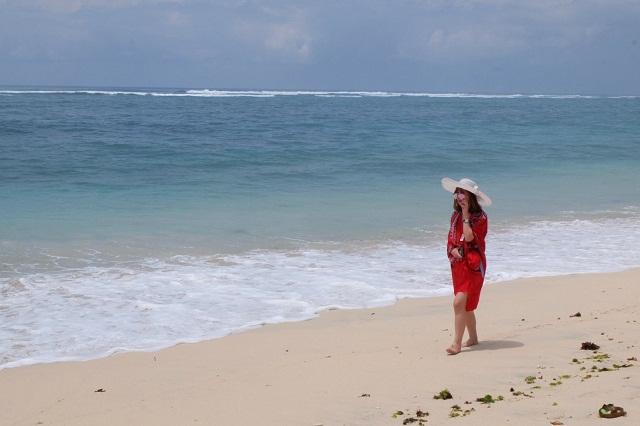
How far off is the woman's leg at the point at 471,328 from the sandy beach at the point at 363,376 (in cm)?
9

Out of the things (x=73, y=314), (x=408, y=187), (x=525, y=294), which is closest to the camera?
(x=73, y=314)

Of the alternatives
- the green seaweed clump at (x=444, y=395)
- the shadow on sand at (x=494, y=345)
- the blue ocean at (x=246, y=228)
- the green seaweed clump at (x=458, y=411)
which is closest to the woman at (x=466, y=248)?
the shadow on sand at (x=494, y=345)

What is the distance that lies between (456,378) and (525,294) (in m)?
3.28

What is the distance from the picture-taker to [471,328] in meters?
6.21

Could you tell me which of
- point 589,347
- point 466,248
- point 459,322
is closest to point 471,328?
point 459,322

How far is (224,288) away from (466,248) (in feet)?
11.3

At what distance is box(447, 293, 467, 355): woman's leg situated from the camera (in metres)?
5.97

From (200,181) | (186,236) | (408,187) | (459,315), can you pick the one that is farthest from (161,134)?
(459,315)

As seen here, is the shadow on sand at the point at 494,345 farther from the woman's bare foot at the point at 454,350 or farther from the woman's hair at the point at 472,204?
the woman's hair at the point at 472,204

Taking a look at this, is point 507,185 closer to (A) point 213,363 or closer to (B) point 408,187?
(B) point 408,187

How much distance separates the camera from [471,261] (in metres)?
6.02

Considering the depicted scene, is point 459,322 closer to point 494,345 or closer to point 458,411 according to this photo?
point 494,345

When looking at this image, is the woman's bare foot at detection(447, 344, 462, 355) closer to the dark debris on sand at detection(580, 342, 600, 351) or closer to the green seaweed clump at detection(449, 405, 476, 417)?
the dark debris on sand at detection(580, 342, 600, 351)

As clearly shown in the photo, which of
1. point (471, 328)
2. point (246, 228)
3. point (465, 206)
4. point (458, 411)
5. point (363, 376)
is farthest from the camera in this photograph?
point (246, 228)
